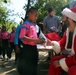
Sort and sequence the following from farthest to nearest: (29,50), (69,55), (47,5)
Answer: (47,5) → (29,50) → (69,55)

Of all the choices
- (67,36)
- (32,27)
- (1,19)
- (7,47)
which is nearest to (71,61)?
(67,36)

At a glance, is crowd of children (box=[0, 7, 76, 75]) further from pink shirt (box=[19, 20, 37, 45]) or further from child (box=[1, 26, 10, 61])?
child (box=[1, 26, 10, 61])

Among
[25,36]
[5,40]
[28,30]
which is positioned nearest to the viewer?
[25,36]

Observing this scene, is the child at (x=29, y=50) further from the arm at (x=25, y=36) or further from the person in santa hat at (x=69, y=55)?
the person in santa hat at (x=69, y=55)

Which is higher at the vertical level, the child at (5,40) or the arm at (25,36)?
the arm at (25,36)

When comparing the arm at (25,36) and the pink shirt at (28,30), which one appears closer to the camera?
the arm at (25,36)

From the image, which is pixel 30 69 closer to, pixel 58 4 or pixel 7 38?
pixel 7 38

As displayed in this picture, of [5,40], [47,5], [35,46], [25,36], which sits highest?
[47,5]

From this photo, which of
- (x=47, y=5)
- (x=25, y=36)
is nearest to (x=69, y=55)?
(x=25, y=36)

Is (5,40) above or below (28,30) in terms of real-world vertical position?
below

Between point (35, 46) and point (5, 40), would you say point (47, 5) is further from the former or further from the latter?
point (35, 46)

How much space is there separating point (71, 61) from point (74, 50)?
134 mm

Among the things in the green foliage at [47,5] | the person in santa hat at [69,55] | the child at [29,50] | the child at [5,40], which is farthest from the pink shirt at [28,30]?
the green foliage at [47,5]

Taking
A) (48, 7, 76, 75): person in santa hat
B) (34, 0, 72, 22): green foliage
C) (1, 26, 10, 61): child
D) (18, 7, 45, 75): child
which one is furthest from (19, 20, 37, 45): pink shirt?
(34, 0, 72, 22): green foliage
